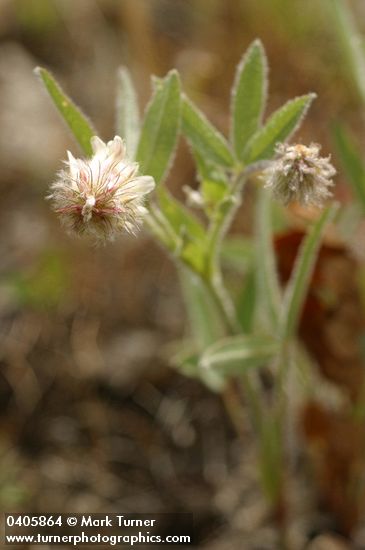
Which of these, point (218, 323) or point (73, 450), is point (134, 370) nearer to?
point (73, 450)

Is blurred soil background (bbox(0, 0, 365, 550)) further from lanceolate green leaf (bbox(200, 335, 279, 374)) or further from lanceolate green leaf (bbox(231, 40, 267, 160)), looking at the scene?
lanceolate green leaf (bbox(231, 40, 267, 160))

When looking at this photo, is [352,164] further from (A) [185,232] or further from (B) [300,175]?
(B) [300,175]

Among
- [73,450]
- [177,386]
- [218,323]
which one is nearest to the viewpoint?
[218,323]

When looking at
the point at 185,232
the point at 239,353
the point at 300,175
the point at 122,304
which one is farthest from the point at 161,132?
the point at 122,304

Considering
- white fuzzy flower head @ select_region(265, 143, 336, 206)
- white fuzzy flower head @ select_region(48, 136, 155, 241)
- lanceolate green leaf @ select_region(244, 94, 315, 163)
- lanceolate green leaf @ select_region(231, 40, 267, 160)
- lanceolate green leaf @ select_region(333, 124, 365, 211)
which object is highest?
lanceolate green leaf @ select_region(333, 124, 365, 211)

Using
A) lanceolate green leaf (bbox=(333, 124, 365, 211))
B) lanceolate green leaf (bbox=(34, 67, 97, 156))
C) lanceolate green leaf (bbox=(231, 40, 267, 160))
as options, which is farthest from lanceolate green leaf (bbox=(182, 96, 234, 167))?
lanceolate green leaf (bbox=(333, 124, 365, 211))

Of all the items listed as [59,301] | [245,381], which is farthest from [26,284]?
[245,381]

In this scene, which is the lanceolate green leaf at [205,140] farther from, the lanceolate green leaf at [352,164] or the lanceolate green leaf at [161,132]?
the lanceolate green leaf at [352,164]
